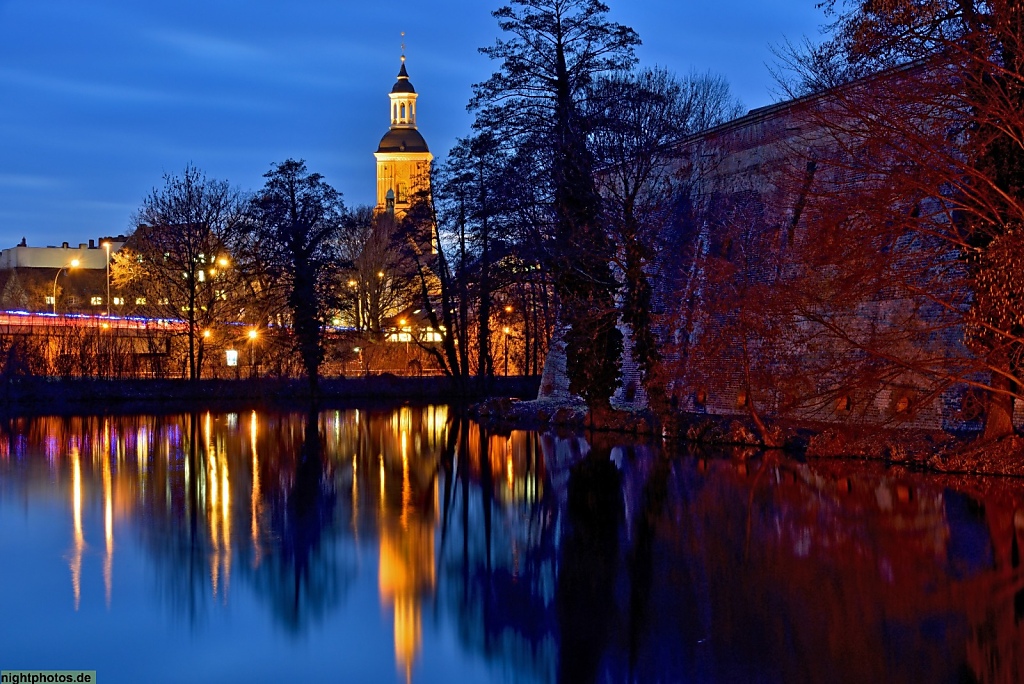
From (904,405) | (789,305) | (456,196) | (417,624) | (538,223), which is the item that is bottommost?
(417,624)

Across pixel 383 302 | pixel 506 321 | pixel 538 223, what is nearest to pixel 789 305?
→ pixel 538 223

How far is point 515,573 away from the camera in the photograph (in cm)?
1242

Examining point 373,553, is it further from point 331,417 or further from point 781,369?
point 331,417

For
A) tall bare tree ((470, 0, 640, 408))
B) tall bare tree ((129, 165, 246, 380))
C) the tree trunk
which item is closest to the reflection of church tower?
tall bare tree ((129, 165, 246, 380))

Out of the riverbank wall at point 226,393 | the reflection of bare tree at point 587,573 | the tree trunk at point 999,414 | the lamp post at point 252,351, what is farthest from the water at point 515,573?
the lamp post at point 252,351

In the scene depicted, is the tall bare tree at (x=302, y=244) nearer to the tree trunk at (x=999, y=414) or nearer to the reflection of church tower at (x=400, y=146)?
the tree trunk at (x=999, y=414)

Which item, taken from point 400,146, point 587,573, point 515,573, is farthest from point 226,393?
point 400,146

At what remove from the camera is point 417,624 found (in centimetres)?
1032

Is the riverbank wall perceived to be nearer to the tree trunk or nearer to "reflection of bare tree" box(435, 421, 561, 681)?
"reflection of bare tree" box(435, 421, 561, 681)

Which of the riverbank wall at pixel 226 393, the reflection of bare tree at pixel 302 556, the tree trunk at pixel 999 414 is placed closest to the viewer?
the reflection of bare tree at pixel 302 556

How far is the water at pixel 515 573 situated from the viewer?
9094mm

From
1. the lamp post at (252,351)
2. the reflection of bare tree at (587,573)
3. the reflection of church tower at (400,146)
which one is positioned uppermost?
the reflection of church tower at (400,146)

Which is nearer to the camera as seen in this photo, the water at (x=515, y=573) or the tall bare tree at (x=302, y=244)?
the water at (x=515, y=573)

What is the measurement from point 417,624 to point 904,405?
56.3 feet
